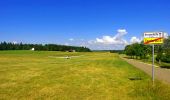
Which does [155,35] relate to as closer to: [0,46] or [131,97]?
[131,97]

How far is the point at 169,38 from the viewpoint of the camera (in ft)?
173

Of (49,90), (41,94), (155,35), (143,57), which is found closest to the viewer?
(41,94)

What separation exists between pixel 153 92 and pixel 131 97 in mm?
1625

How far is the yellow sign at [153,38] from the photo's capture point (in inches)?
634

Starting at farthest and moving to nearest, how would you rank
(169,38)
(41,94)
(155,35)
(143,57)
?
(143,57)
(169,38)
(155,35)
(41,94)

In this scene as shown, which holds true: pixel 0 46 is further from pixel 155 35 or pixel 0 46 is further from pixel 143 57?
pixel 155 35

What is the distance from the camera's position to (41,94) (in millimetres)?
12961

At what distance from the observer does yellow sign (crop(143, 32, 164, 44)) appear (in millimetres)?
16094

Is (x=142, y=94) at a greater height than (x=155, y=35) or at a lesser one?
lesser

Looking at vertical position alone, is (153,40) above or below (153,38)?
below

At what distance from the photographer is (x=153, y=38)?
16.3 metres

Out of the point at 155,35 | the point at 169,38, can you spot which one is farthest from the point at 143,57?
the point at 155,35

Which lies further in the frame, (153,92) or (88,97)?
(153,92)

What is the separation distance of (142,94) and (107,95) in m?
1.52
